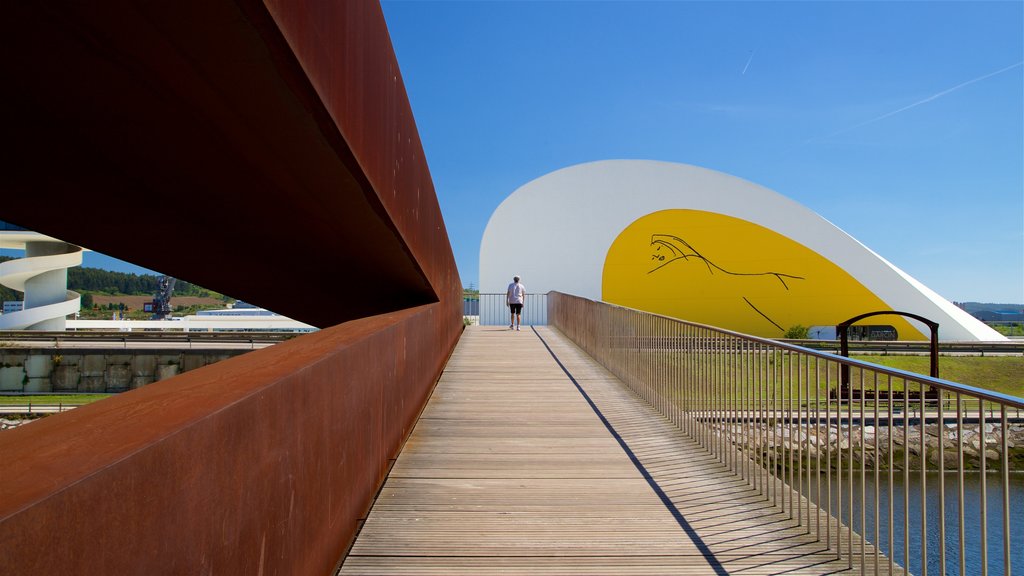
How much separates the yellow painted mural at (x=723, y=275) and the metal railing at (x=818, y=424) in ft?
70.2

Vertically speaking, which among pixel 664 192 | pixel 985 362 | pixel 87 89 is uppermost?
pixel 664 192

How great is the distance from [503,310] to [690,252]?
10.2 m

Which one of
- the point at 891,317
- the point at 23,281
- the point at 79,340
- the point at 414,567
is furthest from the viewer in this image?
the point at 23,281

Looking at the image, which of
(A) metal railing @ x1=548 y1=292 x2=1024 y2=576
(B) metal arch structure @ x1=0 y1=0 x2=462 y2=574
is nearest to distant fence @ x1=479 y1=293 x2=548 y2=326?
(A) metal railing @ x1=548 y1=292 x2=1024 y2=576

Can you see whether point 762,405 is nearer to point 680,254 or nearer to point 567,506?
point 567,506

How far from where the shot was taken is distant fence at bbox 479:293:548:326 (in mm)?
29062

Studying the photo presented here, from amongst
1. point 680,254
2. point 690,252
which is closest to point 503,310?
point 680,254

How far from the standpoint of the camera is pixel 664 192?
105 ft

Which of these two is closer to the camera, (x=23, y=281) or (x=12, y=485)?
(x=12, y=485)

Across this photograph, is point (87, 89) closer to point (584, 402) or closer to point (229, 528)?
point (229, 528)

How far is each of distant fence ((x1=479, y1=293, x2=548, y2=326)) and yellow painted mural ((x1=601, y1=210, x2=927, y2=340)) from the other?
3.72 meters

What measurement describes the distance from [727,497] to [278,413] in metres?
3.36

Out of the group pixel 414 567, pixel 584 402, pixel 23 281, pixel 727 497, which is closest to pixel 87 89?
pixel 414 567

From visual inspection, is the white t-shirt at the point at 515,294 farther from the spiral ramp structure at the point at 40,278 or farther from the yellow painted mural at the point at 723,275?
the spiral ramp structure at the point at 40,278
